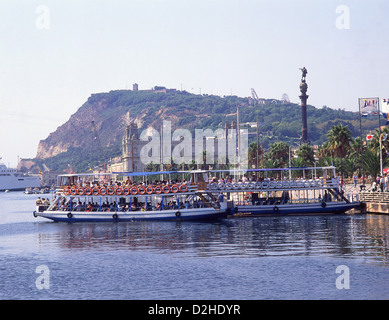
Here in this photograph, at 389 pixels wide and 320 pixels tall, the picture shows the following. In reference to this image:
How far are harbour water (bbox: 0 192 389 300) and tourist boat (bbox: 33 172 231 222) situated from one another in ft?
15.8

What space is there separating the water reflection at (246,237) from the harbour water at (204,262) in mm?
81

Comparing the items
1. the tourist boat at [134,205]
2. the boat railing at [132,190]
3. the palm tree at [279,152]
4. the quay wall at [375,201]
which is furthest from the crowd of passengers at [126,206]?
the palm tree at [279,152]

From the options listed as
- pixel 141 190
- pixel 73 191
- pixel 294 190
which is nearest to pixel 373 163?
pixel 294 190

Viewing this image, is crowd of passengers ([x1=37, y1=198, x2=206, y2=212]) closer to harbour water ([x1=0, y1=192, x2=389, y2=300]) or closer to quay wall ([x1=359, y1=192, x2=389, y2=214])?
harbour water ([x1=0, y1=192, x2=389, y2=300])

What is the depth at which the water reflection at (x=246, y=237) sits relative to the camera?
139ft

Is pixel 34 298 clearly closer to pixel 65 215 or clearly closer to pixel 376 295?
pixel 376 295

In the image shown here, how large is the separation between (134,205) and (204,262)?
1228 inches

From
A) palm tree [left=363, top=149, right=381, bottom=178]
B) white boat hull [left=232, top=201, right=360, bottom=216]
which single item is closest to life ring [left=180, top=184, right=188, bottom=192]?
white boat hull [left=232, top=201, right=360, bottom=216]

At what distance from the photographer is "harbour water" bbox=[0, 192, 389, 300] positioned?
102 feet

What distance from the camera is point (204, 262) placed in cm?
3841

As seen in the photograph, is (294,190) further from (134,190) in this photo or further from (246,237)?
(246,237)

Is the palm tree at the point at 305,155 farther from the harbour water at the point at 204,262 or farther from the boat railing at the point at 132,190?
the harbour water at the point at 204,262

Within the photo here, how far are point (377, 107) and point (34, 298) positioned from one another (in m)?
66.9
